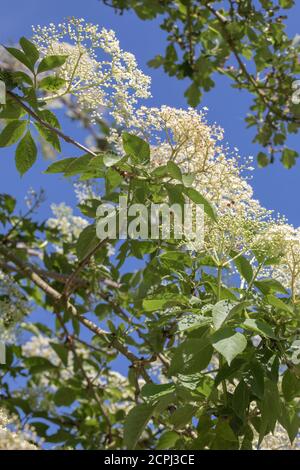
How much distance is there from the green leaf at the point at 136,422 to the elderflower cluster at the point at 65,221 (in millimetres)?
2463

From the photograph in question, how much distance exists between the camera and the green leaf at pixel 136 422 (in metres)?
1.60

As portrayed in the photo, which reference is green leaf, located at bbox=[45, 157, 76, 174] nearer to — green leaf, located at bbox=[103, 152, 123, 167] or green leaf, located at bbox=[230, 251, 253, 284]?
green leaf, located at bbox=[103, 152, 123, 167]

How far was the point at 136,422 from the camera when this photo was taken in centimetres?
161

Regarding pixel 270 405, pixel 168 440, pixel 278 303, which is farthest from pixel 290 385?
pixel 168 440

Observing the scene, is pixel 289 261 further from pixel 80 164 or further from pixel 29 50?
pixel 29 50

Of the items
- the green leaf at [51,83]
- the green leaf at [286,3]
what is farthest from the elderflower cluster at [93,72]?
the green leaf at [286,3]

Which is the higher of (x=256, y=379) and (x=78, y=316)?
(x=78, y=316)

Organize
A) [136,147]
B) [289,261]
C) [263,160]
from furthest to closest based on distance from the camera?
[263,160] → [289,261] → [136,147]

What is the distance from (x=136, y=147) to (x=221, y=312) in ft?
1.73

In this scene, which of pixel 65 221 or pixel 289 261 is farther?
pixel 65 221

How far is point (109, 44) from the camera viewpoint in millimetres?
1884

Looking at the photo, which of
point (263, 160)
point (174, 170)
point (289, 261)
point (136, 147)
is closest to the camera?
point (174, 170)

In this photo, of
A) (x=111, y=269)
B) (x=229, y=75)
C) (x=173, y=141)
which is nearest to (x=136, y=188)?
(x=173, y=141)

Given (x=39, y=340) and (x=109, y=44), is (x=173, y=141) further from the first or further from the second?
(x=39, y=340)
